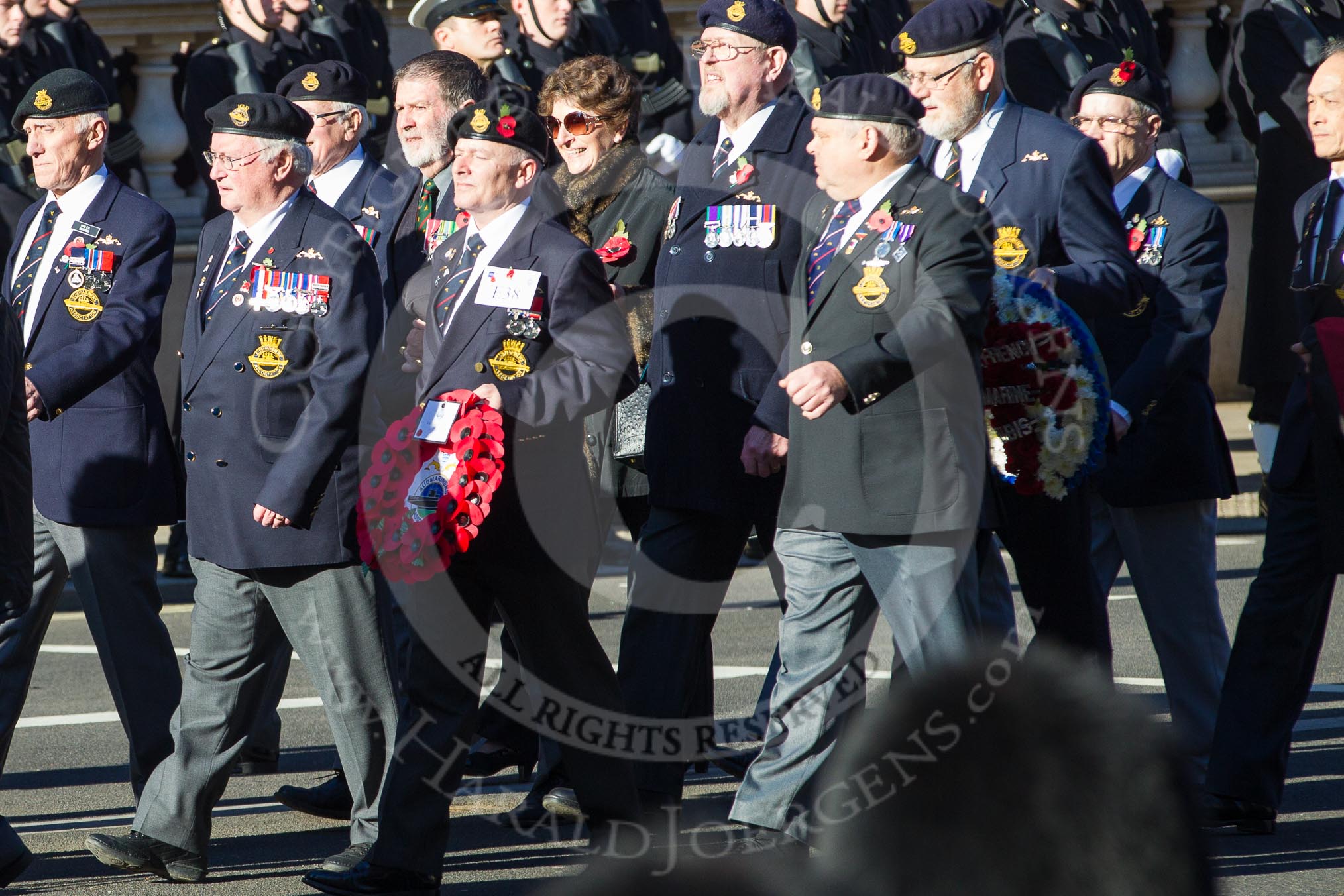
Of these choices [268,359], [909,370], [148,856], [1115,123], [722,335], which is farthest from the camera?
[1115,123]

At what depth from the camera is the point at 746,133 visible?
558 centimetres

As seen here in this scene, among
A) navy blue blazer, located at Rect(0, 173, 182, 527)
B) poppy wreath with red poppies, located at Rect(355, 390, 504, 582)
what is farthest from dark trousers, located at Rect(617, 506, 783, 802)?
navy blue blazer, located at Rect(0, 173, 182, 527)

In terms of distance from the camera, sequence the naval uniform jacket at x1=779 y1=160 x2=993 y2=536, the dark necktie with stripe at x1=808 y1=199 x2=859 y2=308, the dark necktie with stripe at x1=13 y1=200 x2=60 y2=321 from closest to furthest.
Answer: the naval uniform jacket at x1=779 y1=160 x2=993 y2=536 → the dark necktie with stripe at x1=808 y1=199 x2=859 y2=308 → the dark necktie with stripe at x1=13 y1=200 x2=60 y2=321

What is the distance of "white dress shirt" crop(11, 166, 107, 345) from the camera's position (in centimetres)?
558

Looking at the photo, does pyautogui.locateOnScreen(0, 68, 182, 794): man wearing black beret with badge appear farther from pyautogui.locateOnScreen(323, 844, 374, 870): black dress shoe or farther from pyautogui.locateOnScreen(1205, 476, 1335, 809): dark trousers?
pyautogui.locateOnScreen(1205, 476, 1335, 809): dark trousers

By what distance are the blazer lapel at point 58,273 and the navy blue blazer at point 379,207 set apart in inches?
30.1

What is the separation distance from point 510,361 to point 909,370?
0.99m

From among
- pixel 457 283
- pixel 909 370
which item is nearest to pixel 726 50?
pixel 457 283

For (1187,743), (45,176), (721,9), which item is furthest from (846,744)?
(45,176)

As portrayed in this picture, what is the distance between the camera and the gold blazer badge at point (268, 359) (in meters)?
4.91

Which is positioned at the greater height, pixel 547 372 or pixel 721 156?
pixel 721 156

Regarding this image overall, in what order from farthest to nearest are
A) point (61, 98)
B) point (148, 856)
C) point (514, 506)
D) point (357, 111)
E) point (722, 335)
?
point (357, 111)
point (61, 98)
point (722, 335)
point (148, 856)
point (514, 506)

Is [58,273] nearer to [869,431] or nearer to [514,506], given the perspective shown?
[514,506]

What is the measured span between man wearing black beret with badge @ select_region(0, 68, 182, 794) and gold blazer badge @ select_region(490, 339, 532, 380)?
1.31 m
